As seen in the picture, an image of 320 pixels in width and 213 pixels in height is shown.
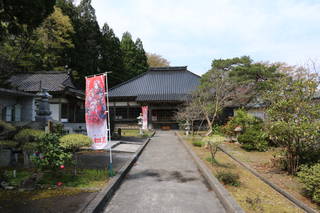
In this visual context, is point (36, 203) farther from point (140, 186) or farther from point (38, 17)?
point (38, 17)

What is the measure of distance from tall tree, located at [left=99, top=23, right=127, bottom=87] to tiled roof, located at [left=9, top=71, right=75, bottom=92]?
12162 mm

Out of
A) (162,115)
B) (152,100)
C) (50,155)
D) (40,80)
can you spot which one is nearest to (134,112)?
(152,100)

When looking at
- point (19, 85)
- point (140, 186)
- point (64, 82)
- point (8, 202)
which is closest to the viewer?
point (8, 202)

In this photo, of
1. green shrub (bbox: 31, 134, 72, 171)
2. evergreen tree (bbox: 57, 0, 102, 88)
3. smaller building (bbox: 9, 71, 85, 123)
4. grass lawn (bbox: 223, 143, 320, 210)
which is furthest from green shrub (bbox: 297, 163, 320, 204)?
evergreen tree (bbox: 57, 0, 102, 88)

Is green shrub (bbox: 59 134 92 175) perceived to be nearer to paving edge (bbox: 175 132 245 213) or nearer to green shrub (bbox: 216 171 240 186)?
paving edge (bbox: 175 132 245 213)

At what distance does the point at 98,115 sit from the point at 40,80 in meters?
13.7

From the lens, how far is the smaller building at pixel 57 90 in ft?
50.7

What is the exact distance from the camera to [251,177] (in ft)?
18.2

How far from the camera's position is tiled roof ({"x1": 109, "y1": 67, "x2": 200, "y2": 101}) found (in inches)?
874

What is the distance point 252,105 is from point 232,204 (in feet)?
42.7

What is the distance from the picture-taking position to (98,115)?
5625 mm

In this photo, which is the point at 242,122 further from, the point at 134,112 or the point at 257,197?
the point at 134,112

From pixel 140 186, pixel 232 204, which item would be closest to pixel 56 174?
pixel 140 186

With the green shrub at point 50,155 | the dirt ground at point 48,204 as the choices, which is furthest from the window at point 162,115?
the dirt ground at point 48,204
